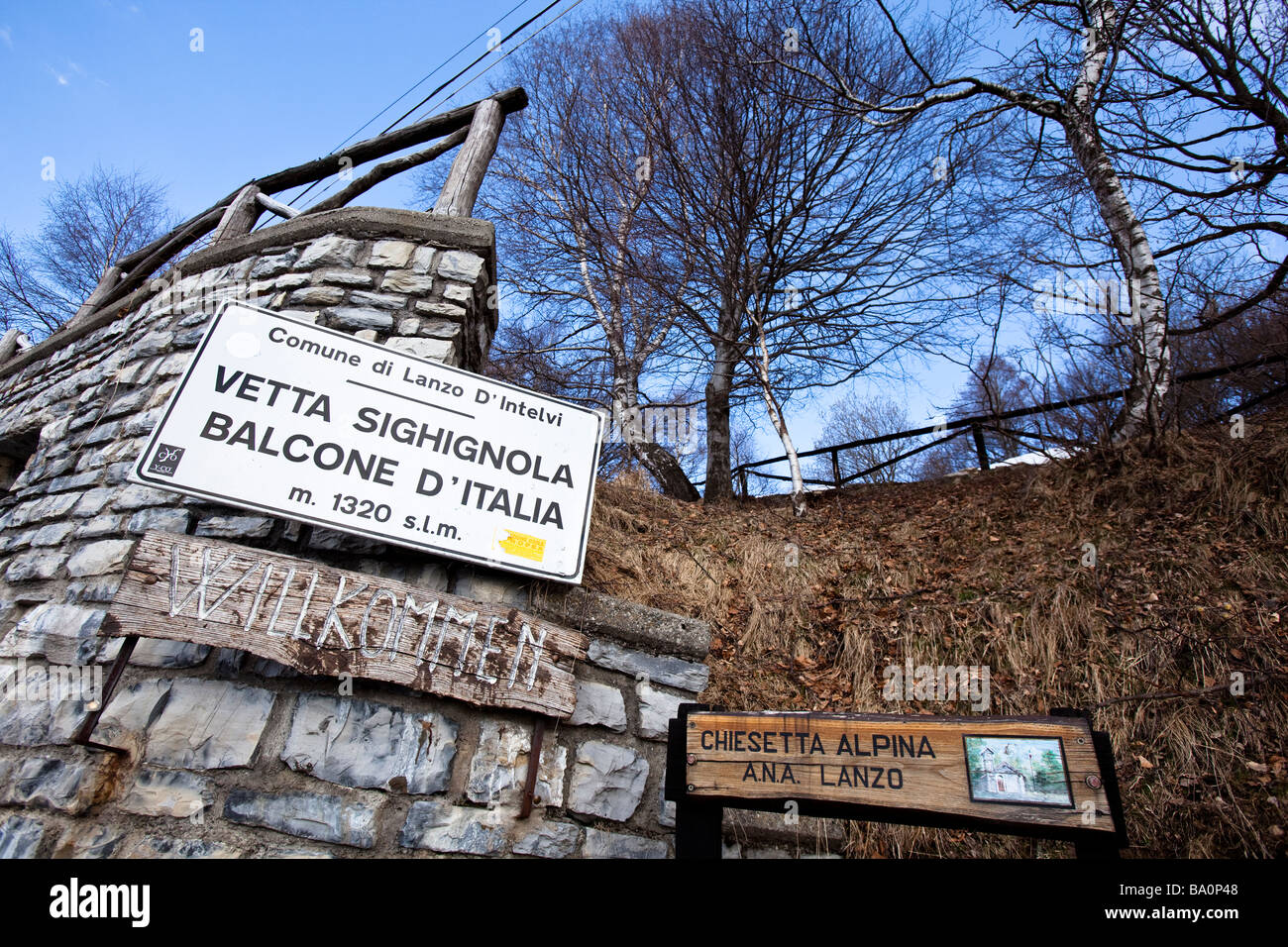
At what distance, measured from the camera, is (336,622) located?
2180 millimetres

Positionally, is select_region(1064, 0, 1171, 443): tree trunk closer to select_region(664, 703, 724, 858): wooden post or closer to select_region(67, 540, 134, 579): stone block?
select_region(664, 703, 724, 858): wooden post

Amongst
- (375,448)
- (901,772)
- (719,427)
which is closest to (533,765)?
(901,772)

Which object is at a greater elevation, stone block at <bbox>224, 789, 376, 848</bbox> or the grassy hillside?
the grassy hillside

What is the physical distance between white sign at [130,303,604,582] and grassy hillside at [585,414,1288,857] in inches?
51.4

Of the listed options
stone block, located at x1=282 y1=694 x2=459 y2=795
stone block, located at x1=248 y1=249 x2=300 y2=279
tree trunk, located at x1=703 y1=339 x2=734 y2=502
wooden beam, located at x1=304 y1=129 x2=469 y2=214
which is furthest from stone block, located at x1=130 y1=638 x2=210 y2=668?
tree trunk, located at x1=703 y1=339 x2=734 y2=502

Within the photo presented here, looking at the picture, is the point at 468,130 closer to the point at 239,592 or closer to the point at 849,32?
the point at 239,592

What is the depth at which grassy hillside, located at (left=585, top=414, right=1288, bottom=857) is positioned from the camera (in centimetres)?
317

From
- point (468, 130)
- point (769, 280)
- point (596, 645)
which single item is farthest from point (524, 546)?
point (769, 280)

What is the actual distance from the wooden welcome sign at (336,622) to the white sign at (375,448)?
0.20 m

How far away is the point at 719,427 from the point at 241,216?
5937 millimetres

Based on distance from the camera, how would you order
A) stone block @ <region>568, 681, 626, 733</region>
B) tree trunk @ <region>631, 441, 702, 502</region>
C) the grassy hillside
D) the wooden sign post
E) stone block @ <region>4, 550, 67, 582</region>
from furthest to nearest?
tree trunk @ <region>631, 441, 702, 502</region> → the grassy hillside → stone block @ <region>4, 550, 67, 582</region> → stone block @ <region>568, 681, 626, 733</region> → the wooden sign post

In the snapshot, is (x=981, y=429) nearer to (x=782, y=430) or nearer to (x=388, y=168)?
(x=782, y=430)

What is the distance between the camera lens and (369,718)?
7.23 ft

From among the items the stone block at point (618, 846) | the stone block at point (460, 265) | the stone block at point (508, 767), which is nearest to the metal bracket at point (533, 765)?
the stone block at point (508, 767)
